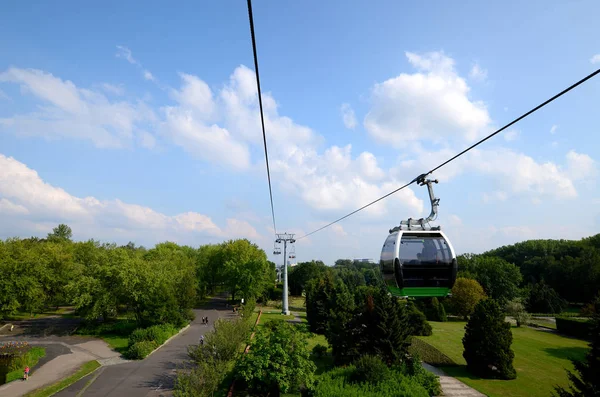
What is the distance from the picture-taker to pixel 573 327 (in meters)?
38.6

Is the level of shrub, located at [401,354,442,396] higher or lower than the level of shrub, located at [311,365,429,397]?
lower

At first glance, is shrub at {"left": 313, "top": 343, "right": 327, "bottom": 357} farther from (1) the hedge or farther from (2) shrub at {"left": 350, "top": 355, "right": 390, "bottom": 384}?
(1) the hedge

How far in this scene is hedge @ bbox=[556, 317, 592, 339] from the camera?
1462 inches

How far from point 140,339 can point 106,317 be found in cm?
1219

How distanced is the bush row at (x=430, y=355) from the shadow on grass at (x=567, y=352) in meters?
9.86

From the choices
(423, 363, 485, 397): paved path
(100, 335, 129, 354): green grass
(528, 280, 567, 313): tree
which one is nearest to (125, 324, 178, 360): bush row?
(100, 335, 129, 354): green grass

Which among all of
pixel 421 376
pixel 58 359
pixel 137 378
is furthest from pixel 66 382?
pixel 421 376

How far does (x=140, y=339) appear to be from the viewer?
2906cm

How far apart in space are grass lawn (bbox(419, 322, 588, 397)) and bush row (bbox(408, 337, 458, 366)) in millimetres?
674

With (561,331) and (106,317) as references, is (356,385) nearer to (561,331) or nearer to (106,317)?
(106,317)

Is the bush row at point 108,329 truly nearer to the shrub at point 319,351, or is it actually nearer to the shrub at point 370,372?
the shrub at point 319,351

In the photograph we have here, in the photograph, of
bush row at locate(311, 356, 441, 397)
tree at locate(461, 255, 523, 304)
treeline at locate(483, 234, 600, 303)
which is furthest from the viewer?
treeline at locate(483, 234, 600, 303)

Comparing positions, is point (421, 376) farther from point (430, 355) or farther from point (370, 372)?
point (430, 355)

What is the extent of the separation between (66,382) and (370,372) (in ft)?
59.8
